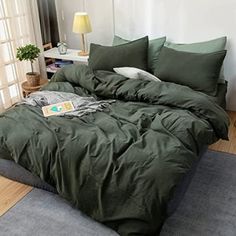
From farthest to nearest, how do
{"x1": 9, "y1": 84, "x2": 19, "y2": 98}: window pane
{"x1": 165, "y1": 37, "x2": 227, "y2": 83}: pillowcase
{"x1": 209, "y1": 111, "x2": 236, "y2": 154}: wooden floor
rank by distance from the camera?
{"x1": 9, "y1": 84, "x2": 19, "y2": 98}: window pane, {"x1": 165, "y1": 37, "x2": 227, "y2": 83}: pillowcase, {"x1": 209, "y1": 111, "x2": 236, "y2": 154}: wooden floor

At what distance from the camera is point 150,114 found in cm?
222

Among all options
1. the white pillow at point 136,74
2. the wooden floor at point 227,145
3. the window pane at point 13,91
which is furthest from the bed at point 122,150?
the window pane at point 13,91

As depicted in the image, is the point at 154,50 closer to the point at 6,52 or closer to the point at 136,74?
the point at 136,74

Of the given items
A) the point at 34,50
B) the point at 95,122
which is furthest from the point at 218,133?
the point at 34,50

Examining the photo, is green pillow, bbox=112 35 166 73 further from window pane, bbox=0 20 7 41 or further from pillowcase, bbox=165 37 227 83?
window pane, bbox=0 20 7 41

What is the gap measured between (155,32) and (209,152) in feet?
4.93

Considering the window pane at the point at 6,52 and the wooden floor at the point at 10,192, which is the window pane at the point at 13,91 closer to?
the window pane at the point at 6,52

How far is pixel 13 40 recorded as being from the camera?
3412 millimetres

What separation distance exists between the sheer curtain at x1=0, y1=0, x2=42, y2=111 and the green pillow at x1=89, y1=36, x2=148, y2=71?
0.96 metres

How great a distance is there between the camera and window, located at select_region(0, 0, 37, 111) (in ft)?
10.8

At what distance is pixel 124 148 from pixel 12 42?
224cm

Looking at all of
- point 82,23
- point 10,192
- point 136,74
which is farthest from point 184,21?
point 10,192

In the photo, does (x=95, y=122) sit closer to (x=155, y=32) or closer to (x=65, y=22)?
(x=155, y=32)

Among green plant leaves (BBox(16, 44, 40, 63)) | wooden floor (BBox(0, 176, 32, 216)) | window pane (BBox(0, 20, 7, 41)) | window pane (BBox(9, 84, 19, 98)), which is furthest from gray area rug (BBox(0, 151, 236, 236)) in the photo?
window pane (BBox(0, 20, 7, 41))
